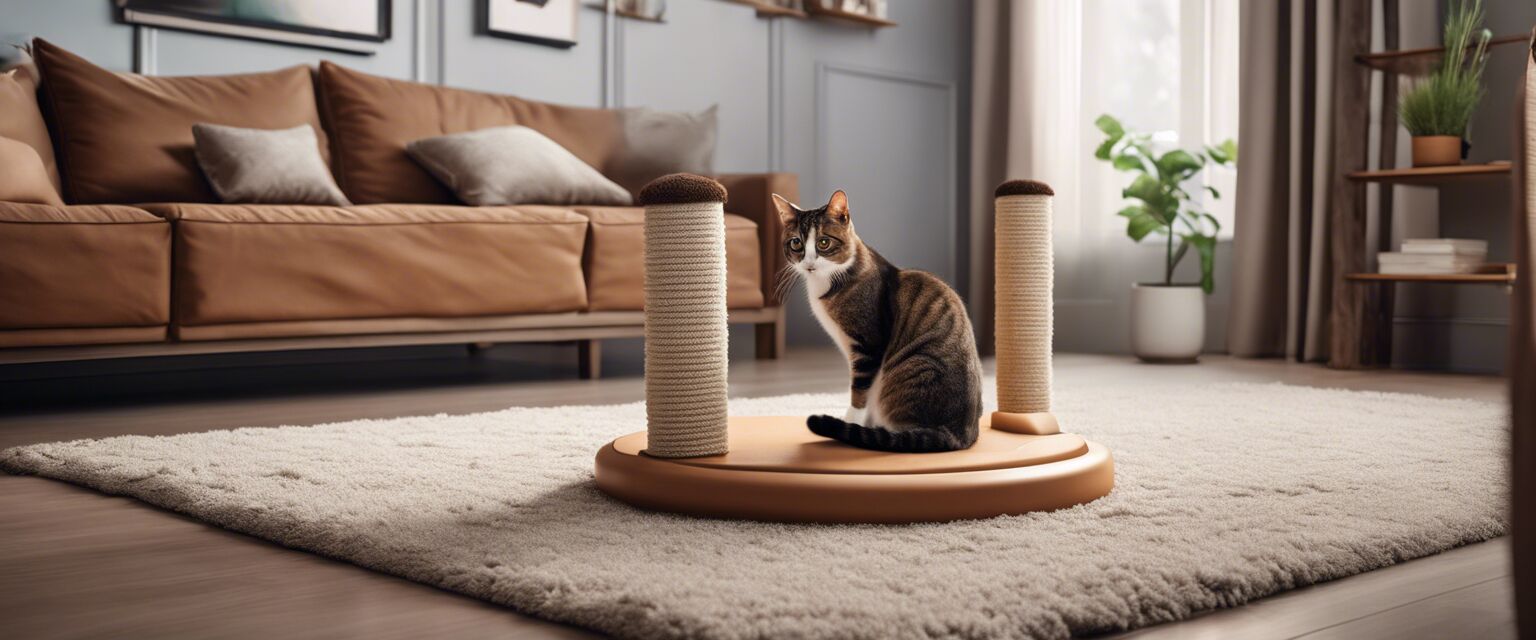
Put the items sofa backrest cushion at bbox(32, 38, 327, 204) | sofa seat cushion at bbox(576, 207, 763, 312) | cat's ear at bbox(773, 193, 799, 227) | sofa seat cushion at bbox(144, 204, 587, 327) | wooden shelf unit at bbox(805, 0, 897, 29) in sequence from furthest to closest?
wooden shelf unit at bbox(805, 0, 897, 29) → sofa seat cushion at bbox(576, 207, 763, 312) → sofa backrest cushion at bbox(32, 38, 327, 204) → sofa seat cushion at bbox(144, 204, 587, 327) → cat's ear at bbox(773, 193, 799, 227)

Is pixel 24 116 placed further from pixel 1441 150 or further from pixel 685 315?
pixel 1441 150

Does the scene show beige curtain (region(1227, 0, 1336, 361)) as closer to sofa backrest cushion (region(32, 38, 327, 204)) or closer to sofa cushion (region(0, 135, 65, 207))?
sofa backrest cushion (region(32, 38, 327, 204))

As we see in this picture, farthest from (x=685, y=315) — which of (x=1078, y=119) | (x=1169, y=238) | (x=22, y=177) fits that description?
(x=1078, y=119)

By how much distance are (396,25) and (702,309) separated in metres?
2.87

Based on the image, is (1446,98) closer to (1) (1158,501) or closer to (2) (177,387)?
(1) (1158,501)

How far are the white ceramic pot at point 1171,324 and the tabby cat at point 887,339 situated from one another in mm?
2795

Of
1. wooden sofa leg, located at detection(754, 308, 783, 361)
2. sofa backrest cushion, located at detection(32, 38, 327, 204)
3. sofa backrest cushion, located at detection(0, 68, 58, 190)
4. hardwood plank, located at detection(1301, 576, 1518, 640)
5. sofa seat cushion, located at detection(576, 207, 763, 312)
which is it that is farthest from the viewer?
wooden sofa leg, located at detection(754, 308, 783, 361)

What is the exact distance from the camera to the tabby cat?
151 cm

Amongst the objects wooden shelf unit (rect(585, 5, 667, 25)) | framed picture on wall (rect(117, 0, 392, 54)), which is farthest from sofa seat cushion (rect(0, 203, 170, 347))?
wooden shelf unit (rect(585, 5, 667, 25))

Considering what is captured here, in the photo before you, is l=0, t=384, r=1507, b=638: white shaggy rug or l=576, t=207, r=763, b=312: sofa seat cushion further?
l=576, t=207, r=763, b=312: sofa seat cushion

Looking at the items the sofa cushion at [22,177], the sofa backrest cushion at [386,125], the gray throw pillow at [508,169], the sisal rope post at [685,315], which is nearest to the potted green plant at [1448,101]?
the gray throw pillow at [508,169]

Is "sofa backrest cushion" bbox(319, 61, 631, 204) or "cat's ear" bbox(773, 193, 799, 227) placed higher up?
"sofa backrest cushion" bbox(319, 61, 631, 204)

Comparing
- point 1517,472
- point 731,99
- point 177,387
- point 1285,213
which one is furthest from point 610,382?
point 1517,472

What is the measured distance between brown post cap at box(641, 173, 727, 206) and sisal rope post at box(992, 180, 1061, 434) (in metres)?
0.50
